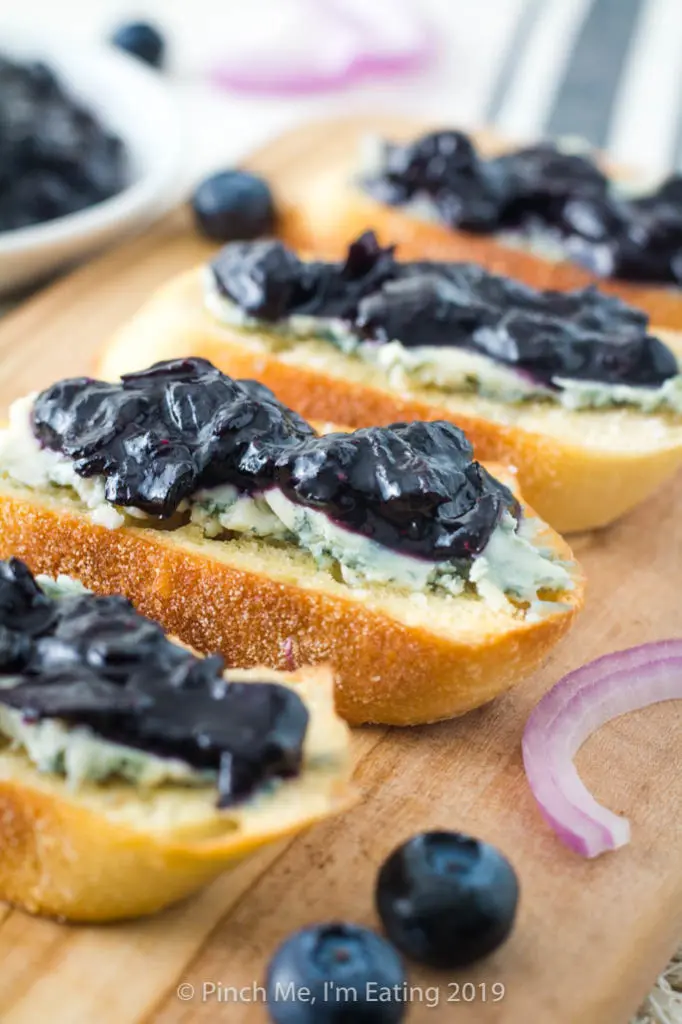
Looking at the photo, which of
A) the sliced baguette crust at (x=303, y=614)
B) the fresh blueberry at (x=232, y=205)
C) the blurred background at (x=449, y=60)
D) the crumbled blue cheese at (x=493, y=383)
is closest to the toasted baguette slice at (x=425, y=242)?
the fresh blueberry at (x=232, y=205)

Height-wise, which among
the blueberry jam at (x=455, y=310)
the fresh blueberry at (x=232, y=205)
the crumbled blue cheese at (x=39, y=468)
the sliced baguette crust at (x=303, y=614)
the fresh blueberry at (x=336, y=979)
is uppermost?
the blueberry jam at (x=455, y=310)

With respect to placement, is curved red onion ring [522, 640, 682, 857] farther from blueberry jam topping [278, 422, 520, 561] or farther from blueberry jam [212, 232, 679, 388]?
blueberry jam [212, 232, 679, 388]

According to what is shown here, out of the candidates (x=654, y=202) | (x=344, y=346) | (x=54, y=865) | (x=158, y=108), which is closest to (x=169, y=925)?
(x=54, y=865)

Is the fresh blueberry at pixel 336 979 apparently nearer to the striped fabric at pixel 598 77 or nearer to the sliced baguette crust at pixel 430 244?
the sliced baguette crust at pixel 430 244

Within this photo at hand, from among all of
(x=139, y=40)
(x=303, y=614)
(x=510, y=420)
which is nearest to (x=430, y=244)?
(x=510, y=420)

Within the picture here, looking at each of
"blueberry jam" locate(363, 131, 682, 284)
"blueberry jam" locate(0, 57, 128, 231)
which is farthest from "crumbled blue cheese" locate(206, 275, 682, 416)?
"blueberry jam" locate(0, 57, 128, 231)

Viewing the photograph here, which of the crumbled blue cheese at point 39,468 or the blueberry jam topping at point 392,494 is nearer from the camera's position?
the blueberry jam topping at point 392,494

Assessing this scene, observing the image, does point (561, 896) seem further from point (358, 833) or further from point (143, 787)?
point (143, 787)
